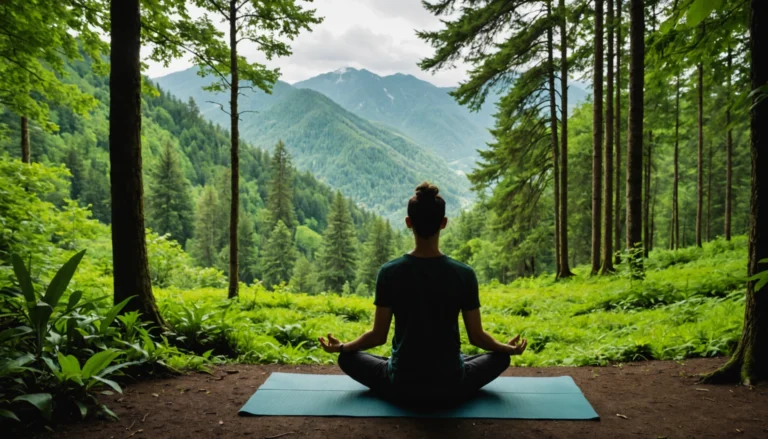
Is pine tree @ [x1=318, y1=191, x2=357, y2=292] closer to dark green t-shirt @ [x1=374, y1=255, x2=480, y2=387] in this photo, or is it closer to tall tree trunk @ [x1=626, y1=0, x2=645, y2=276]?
tall tree trunk @ [x1=626, y1=0, x2=645, y2=276]

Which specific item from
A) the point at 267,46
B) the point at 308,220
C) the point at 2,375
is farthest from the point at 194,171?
the point at 2,375

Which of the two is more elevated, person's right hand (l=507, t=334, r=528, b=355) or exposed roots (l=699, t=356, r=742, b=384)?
person's right hand (l=507, t=334, r=528, b=355)

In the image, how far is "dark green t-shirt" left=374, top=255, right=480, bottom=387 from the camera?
3125mm

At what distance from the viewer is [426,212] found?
3.07 m

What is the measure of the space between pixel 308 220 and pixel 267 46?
93224mm

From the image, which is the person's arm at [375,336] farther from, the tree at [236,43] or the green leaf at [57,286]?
the tree at [236,43]

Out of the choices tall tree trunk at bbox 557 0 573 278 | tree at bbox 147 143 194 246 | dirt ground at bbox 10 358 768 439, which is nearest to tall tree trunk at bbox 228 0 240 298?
dirt ground at bbox 10 358 768 439

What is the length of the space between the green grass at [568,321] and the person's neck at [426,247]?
6.87 feet

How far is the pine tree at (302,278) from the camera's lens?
50969 mm

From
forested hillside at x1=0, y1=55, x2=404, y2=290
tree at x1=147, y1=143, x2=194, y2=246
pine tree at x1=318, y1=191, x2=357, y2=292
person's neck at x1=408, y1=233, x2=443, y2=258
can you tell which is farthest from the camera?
forested hillside at x1=0, y1=55, x2=404, y2=290

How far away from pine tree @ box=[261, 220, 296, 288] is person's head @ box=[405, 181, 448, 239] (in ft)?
164

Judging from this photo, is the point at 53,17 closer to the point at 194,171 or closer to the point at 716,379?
the point at 716,379

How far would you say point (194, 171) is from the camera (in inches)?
4195

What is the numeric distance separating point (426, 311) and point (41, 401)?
2.75 meters
